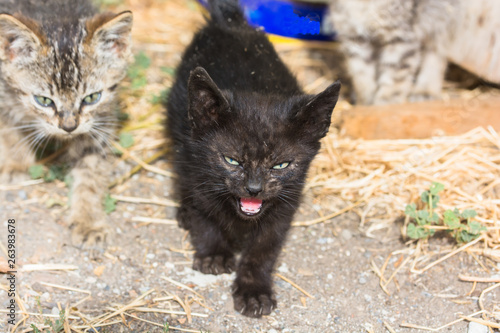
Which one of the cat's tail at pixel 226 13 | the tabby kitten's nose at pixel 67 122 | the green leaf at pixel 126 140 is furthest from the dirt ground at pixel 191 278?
the cat's tail at pixel 226 13

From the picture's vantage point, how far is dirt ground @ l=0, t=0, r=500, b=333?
312cm

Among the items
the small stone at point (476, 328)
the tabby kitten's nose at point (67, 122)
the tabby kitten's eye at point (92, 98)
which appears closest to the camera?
the small stone at point (476, 328)

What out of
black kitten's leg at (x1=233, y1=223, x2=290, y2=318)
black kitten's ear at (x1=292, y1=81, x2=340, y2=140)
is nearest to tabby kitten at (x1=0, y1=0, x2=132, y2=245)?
black kitten's leg at (x1=233, y1=223, x2=290, y2=318)

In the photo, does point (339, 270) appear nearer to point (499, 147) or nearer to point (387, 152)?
point (387, 152)

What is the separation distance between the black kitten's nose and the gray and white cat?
2.59 metres

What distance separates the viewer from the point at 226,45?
3676 mm

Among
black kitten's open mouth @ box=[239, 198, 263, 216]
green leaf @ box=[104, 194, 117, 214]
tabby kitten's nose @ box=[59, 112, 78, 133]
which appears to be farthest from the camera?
green leaf @ box=[104, 194, 117, 214]

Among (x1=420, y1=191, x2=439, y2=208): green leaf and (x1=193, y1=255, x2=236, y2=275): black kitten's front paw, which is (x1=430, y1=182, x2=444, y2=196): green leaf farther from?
(x1=193, y1=255, x2=236, y2=275): black kitten's front paw

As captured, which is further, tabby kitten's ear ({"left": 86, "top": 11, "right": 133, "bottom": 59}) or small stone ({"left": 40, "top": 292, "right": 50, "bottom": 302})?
tabby kitten's ear ({"left": 86, "top": 11, "right": 133, "bottom": 59})

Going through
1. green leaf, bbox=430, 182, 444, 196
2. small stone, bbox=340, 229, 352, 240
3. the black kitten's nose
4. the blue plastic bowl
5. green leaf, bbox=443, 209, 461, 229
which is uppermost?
the black kitten's nose

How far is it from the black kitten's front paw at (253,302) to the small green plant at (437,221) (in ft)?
3.30

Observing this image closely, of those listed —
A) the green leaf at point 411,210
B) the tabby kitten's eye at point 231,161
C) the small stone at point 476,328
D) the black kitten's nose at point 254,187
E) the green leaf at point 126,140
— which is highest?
the tabby kitten's eye at point 231,161

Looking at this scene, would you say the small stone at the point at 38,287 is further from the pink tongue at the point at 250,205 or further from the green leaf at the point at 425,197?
the green leaf at the point at 425,197

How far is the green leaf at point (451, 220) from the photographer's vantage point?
3.44 metres
